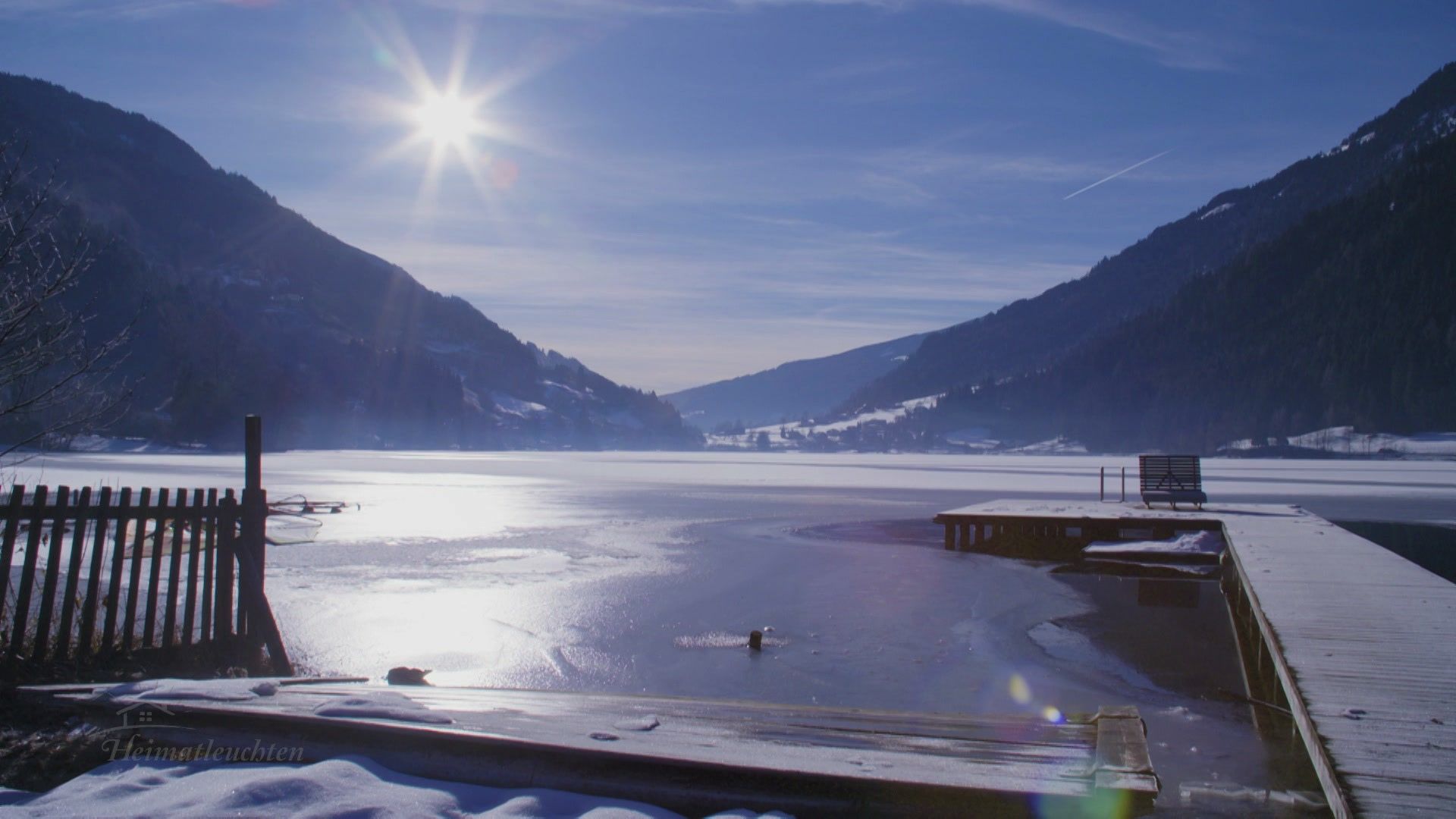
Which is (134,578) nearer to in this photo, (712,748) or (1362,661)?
(712,748)

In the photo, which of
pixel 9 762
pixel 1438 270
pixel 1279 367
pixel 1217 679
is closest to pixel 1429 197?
pixel 1438 270

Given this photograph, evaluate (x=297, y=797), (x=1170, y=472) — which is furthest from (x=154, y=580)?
(x=1170, y=472)

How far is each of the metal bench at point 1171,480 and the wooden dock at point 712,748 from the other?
24.1 m

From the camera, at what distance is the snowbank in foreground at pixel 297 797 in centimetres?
408

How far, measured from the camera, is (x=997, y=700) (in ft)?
32.1

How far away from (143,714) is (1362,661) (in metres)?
8.35

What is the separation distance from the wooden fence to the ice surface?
139 inches

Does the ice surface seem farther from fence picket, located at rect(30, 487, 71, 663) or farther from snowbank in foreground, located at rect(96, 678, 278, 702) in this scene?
fence picket, located at rect(30, 487, 71, 663)

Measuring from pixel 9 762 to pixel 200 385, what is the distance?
455ft

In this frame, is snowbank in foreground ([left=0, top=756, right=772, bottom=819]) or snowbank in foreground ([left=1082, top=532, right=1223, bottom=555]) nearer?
snowbank in foreground ([left=0, top=756, right=772, bottom=819])

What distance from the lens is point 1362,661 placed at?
7320mm

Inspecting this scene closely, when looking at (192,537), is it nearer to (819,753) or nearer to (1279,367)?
(819,753)

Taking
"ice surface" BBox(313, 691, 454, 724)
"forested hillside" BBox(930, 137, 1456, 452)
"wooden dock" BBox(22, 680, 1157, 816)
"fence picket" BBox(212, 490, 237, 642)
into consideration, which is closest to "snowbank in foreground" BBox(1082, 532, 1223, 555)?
"wooden dock" BBox(22, 680, 1157, 816)

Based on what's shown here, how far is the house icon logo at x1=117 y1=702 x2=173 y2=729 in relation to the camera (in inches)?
199
